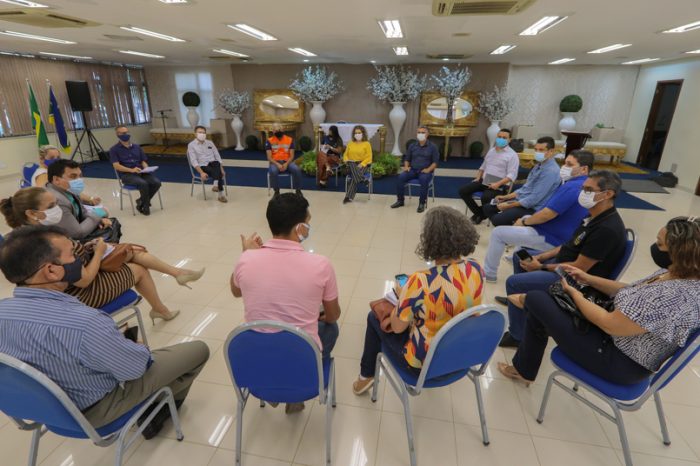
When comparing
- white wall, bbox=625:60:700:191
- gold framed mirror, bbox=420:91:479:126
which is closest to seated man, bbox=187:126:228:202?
gold framed mirror, bbox=420:91:479:126

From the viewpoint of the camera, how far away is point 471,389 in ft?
7.12

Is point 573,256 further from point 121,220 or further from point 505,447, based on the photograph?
point 121,220

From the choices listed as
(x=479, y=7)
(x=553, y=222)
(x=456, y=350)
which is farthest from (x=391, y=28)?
(x=456, y=350)

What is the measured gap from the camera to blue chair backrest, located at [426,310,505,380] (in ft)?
4.69

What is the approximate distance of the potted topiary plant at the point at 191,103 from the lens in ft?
36.3

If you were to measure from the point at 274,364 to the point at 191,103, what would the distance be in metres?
11.7

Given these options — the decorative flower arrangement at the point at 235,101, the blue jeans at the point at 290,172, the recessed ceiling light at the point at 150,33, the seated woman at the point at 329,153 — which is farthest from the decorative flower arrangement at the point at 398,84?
the recessed ceiling light at the point at 150,33

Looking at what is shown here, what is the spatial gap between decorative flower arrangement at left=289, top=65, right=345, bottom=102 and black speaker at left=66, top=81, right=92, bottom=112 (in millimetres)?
5113

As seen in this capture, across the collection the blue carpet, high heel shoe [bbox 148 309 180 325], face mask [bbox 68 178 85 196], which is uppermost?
face mask [bbox 68 178 85 196]

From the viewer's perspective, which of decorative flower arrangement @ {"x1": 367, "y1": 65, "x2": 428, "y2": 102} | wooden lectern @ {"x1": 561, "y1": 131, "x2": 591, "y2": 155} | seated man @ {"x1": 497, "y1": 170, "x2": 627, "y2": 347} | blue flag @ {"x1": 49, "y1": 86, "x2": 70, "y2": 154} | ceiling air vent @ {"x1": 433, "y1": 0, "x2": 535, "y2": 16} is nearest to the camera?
seated man @ {"x1": 497, "y1": 170, "x2": 627, "y2": 347}

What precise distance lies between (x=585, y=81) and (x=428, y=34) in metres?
6.94

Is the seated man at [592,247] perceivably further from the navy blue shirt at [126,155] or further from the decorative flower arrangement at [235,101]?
the decorative flower arrangement at [235,101]

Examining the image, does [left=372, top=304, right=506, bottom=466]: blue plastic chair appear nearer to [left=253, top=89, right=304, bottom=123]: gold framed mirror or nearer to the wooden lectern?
the wooden lectern

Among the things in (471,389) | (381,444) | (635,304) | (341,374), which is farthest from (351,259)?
(635,304)
